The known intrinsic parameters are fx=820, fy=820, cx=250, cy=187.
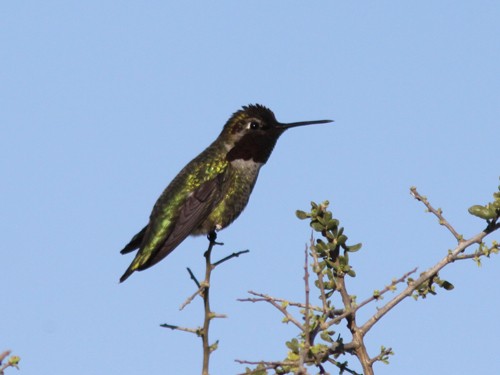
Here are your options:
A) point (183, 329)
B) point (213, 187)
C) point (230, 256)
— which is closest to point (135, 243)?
point (213, 187)

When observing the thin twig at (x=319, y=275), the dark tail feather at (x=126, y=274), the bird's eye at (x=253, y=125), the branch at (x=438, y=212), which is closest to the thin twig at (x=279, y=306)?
the thin twig at (x=319, y=275)

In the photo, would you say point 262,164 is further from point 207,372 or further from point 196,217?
point 207,372

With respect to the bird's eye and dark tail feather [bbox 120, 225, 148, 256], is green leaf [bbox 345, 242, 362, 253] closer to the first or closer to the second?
dark tail feather [bbox 120, 225, 148, 256]

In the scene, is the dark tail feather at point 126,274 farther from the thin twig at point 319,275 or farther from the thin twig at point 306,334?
the thin twig at point 306,334

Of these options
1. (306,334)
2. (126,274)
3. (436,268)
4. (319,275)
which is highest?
(126,274)

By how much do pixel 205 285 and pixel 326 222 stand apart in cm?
85

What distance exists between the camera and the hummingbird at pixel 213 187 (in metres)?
8.81

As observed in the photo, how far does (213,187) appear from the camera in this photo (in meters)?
9.37

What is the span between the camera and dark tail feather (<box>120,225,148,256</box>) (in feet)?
29.9

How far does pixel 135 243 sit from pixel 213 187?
1.09 meters

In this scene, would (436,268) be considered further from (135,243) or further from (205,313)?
(135,243)

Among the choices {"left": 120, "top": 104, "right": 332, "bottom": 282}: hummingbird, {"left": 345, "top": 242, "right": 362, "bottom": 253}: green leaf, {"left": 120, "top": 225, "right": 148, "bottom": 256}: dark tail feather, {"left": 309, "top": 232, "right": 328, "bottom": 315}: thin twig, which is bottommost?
{"left": 309, "top": 232, "right": 328, "bottom": 315}: thin twig

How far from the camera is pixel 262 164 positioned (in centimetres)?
1007

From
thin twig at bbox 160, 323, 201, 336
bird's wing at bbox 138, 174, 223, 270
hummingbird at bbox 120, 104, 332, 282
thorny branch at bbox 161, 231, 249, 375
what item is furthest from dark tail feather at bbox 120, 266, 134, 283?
thin twig at bbox 160, 323, 201, 336
